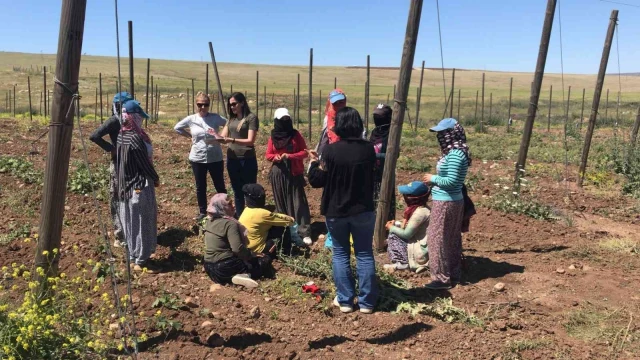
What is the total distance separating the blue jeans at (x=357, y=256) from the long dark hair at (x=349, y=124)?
0.61 m

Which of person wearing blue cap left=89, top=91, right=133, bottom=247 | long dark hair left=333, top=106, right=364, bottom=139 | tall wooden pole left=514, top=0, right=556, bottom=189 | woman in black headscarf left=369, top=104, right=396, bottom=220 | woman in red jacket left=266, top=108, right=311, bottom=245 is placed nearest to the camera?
long dark hair left=333, top=106, right=364, bottom=139

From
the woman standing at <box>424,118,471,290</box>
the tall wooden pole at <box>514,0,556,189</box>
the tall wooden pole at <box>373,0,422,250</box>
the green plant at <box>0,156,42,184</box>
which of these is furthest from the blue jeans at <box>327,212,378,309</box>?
the green plant at <box>0,156,42,184</box>

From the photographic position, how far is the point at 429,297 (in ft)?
14.7

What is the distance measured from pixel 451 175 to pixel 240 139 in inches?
96.6

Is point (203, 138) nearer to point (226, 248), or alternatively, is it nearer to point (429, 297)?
point (226, 248)

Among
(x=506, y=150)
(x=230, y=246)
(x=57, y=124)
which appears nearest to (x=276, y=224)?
(x=230, y=246)

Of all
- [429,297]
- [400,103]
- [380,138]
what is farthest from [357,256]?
[380,138]

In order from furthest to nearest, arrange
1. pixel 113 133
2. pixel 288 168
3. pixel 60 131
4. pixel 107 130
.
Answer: pixel 288 168, pixel 113 133, pixel 107 130, pixel 60 131

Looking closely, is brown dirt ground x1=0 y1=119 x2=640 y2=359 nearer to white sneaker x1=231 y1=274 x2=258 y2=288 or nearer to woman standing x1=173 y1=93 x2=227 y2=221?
white sneaker x1=231 y1=274 x2=258 y2=288

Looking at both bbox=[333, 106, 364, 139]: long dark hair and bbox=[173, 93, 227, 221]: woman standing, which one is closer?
bbox=[333, 106, 364, 139]: long dark hair

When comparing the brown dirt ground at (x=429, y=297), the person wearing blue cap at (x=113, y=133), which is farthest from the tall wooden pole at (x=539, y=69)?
A: the person wearing blue cap at (x=113, y=133)

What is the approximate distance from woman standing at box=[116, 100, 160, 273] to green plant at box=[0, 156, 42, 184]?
3831 millimetres

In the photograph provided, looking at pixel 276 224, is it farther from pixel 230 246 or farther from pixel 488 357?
pixel 488 357

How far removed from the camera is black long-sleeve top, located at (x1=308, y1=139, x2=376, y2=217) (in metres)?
3.86
